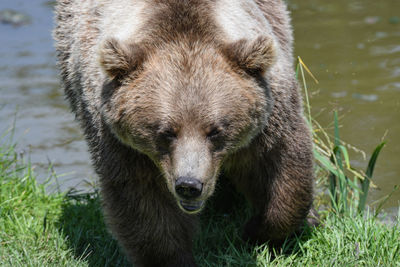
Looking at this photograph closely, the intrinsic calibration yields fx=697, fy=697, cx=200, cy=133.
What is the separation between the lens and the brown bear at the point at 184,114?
409 centimetres

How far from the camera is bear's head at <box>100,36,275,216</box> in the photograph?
4.04 metres

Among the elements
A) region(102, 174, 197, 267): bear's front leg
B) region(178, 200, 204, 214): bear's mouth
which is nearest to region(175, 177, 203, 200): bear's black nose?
region(178, 200, 204, 214): bear's mouth

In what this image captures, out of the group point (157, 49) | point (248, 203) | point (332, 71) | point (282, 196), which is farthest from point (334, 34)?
point (157, 49)

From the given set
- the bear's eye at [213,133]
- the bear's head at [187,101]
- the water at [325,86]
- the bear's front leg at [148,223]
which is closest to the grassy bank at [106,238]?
the bear's front leg at [148,223]

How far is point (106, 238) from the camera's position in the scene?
5512 millimetres

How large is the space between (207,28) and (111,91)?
0.72 meters

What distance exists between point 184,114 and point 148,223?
1029 mm

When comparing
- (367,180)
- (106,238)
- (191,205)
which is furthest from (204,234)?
(191,205)

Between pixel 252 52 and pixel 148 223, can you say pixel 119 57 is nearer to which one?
pixel 252 52

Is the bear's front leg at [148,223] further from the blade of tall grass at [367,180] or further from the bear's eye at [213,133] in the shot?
the blade of tall grass at [367,180]

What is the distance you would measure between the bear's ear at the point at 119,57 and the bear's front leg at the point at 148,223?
779 mm

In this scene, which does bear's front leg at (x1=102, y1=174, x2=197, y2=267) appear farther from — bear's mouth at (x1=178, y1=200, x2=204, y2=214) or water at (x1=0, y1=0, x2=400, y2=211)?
water at (x1=0, y1=0, x2=400, y2=211)

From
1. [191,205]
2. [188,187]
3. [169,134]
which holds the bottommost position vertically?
[191,205]

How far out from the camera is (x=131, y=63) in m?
4.23
